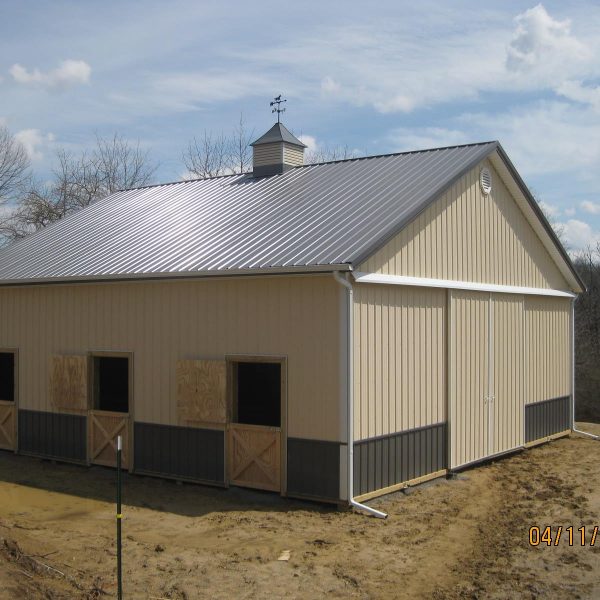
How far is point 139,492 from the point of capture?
39.0ft

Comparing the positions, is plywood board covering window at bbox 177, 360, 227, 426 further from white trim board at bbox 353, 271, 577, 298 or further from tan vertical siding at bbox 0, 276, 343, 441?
white trim board at bbox 353, 271, 577, 298

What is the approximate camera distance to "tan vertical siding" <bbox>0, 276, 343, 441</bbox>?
35.5 feet

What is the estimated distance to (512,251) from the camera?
598 inches

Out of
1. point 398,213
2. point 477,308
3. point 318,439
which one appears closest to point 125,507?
point 318,439

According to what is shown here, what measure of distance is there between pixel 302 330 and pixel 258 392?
193 cm

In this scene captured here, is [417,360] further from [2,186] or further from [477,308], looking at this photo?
[2,186]

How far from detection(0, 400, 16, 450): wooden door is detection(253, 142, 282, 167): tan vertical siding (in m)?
7.03

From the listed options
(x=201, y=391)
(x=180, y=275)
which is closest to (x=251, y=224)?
(x=180, y=275)

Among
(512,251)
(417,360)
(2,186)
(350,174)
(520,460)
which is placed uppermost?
(2,186)

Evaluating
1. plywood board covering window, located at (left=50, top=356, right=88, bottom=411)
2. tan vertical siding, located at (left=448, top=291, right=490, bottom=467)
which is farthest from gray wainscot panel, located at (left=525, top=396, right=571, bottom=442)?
plywood board covering window, located at (left=50, top=356, right=88, bottom=411)

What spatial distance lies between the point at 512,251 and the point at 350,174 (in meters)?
3.39

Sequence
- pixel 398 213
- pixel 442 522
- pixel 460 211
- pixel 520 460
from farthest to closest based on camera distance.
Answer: pixel 520 460, pixel 460 211, pixel 398 213, pixel 442 522

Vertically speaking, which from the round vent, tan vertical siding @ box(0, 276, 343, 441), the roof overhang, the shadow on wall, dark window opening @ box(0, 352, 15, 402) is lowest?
the shadow on wall

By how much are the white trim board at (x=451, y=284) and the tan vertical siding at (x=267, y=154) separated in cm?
544
